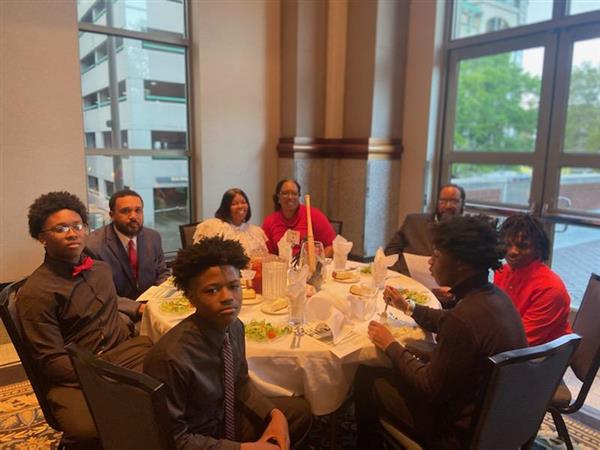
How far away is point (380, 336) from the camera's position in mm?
1613

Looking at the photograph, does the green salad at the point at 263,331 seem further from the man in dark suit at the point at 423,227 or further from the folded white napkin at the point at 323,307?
the man in dark suit at the point at 423,227

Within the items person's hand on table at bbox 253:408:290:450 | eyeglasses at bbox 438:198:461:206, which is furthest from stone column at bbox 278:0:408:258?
person's hand on table at bbox 253:408:290:450

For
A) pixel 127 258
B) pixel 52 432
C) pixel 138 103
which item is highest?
pixel 138 103

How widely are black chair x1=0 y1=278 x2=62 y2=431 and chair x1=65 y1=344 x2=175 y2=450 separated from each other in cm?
40

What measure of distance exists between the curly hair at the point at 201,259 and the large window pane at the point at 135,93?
9.54 ft

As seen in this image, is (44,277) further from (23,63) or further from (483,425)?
(23,63)

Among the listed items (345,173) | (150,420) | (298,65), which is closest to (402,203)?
(345,173)

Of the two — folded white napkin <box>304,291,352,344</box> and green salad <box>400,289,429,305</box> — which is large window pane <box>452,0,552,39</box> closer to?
green salad <box>400,289,429,305</box>

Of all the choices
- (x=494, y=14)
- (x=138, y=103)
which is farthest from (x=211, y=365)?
(x=494, y=14)

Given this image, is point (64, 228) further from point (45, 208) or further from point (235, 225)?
point (235, 225)

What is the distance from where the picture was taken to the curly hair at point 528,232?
79.0 inches

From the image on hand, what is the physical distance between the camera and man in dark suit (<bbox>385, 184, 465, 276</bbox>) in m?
3.00

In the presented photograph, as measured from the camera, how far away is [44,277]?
168 centimetres

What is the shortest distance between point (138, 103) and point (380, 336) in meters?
3.24
